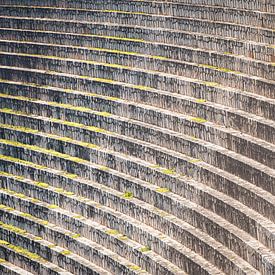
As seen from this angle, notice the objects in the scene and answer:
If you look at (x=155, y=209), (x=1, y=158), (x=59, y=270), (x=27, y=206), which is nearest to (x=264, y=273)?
(x=155, y=209)

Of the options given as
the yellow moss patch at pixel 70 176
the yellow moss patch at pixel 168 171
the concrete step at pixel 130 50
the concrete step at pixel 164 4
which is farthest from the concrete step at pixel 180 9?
the yellow moss patch at pixel 70 176

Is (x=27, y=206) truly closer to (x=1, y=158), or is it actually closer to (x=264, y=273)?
(x=1, y=158)

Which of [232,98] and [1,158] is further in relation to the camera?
[1,158]

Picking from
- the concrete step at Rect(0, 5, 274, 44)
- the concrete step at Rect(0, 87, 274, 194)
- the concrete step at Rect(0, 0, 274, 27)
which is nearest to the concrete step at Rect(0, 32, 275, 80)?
the concrete step at Rect(0, 5, 274, 44)

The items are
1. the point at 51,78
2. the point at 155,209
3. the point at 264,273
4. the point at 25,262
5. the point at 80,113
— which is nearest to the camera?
the point at 264,273

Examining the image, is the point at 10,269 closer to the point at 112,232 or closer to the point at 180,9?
the point at 112,232

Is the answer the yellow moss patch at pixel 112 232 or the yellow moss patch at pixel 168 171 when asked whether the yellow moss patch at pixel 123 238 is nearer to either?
the yellow moss patch at pixel 112 232
